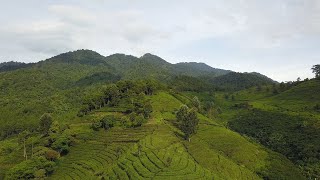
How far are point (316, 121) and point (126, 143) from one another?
264ft

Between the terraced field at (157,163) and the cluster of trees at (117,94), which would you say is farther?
the cluster of trees at (117,94)

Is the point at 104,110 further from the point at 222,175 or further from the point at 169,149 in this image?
the point at 222,175

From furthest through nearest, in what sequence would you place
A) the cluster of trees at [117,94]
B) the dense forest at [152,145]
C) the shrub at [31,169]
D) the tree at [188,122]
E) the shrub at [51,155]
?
the cluster of trees at [117,94] < the tree at [188,122] < the shrub at [51,155] < the dense forest at [152,145] < the shrub at [31,169]

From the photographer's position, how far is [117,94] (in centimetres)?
13325

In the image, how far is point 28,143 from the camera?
104 meters

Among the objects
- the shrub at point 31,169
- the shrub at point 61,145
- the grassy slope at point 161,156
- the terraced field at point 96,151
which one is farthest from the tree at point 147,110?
the shrub at point 31,169

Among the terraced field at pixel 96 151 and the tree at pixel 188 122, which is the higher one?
the tree at pixel 188 122

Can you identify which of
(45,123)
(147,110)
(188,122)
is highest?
(147,110)

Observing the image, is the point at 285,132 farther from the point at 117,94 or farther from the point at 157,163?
the point at 157,163

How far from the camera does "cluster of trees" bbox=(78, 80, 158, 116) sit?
5079 inches

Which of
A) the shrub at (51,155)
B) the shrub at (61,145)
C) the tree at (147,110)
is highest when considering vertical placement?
the tree at (147,110)

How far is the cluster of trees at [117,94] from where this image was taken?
129000 mm

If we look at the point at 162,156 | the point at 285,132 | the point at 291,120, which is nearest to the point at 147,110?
the point at 162,156

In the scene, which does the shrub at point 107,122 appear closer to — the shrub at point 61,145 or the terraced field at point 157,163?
the shrub at point 61,145
